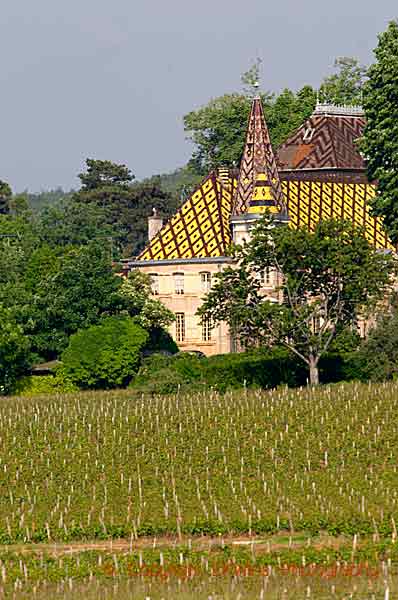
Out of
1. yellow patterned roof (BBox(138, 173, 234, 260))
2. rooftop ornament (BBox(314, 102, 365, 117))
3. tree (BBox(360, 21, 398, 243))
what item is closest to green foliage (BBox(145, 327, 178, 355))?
yellow patterned roof (BBox(138, 173, 234, 260))

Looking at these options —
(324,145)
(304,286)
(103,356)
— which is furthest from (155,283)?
(324,145)

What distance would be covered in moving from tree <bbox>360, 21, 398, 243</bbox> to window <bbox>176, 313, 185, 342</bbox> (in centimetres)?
1591

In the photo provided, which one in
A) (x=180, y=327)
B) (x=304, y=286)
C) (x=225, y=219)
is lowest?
(x=180, y=327)

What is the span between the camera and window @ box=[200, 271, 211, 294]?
9469 centimetres

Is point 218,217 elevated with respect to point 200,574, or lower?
elevated

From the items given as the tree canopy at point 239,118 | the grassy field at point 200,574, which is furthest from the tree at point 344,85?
the grassy field at point 200,574

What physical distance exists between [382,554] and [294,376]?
131ft

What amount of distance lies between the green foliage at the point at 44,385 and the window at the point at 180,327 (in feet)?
45.9

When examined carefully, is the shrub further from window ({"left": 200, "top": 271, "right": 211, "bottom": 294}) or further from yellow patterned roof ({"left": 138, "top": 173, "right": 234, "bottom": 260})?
yellow patterned roof ({"left": 138, "top": 173, "right": 234, "bottom": 260})

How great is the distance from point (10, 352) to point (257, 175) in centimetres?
1833

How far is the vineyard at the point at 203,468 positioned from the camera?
4234 cm

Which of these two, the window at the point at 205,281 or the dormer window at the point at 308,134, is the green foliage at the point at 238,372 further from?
the dormer window at the point at 308,134

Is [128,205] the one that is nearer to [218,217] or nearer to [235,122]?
[235,122]

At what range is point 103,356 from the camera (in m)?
81.6
